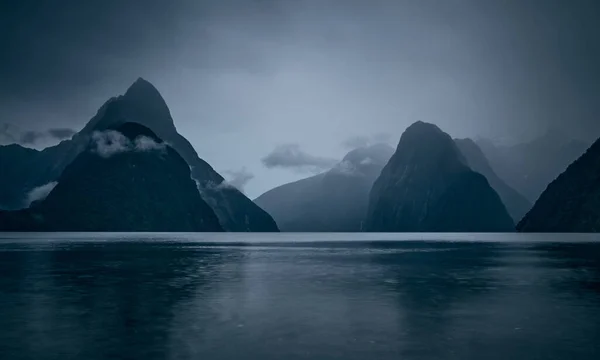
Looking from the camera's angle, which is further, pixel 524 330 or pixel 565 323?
pixel 565 323

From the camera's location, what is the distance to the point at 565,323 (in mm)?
22672

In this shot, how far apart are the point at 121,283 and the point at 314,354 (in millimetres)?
25588

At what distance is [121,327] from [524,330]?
1555cm

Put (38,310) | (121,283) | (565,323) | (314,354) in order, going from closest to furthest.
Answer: (314,354) → (565,323) → (38,310) → (121,283)

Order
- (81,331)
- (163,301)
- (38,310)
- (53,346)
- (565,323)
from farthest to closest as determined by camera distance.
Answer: (163,301)
(38,310)
(565,323)
(81,331)
(53,346)

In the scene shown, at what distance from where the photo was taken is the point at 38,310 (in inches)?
1021

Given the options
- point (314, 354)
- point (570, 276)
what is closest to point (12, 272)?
point (314, 354)

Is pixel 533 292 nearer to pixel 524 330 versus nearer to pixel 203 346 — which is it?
→ pixel 524 330

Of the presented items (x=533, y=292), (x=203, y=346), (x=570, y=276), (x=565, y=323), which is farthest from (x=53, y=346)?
(x=570, y=276)

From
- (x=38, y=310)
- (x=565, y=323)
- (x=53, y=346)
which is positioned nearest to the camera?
(x=53, y=346)

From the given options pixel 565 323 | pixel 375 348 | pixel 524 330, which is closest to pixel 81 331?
pixel 375 348

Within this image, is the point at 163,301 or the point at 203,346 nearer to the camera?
the point at 203,346

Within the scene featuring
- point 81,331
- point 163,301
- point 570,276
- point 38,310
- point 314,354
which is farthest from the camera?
point 570,276

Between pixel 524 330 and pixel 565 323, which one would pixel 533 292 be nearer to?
pixel 565 323
